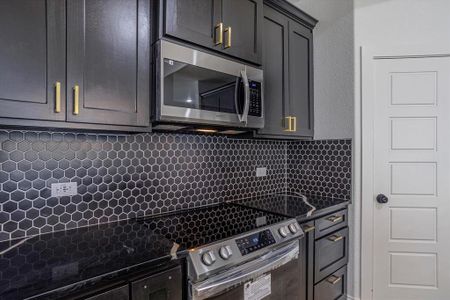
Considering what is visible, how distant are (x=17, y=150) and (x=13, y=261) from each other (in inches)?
21.1

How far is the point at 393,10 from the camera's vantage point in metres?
2.20

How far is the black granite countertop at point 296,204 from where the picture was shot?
1829mm

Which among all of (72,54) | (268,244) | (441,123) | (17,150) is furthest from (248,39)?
(441,123)

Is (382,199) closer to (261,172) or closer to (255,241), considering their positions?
(261,172)

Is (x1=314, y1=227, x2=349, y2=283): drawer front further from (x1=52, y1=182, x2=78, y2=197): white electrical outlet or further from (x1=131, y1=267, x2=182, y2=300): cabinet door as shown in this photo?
(x1=52, y1=182, x2=78, y2=197): white electrical outlet

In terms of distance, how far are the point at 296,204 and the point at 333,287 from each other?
2.31 feet

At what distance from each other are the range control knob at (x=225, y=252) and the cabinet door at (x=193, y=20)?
3.64ft

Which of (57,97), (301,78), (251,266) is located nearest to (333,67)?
(301,78)

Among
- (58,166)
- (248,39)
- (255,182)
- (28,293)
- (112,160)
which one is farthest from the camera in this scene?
(255,182)

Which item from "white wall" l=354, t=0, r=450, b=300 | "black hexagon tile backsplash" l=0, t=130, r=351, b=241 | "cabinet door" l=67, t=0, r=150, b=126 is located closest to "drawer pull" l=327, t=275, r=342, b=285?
"white wall" l=354, t=0, r=450, b=300

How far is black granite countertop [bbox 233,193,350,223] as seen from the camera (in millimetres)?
1829

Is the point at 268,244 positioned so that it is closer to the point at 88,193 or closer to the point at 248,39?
the point at 88,193

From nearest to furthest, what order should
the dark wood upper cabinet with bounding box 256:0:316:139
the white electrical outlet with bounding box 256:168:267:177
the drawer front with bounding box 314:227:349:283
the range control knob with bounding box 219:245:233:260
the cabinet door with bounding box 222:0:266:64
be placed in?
the range control knob with bounding box 219:245:233:260 < the cabinet door with bounding box 222:0:266:64 < the drawer front with bounding box 314:227:349:283 < the dark wood upper cabinet with bounding box 256:0:316:139 < the white electrical outlet with bounding box 256:168:267:177

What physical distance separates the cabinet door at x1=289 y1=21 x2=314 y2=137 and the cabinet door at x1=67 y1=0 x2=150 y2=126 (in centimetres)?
129
